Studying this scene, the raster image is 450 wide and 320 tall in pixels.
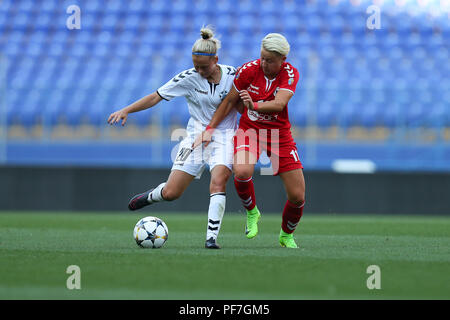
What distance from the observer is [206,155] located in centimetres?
692

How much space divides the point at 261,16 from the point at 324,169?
772cm

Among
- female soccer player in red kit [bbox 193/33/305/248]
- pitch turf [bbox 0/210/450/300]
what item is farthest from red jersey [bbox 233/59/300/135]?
pitch turf [bbox 0/210/450/300]

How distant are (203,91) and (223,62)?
34.5ft

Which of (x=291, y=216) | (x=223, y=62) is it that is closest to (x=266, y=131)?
(x=291, y=216)

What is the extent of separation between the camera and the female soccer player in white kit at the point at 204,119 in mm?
6500

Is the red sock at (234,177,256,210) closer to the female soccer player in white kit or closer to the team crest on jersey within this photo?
the female soccer player in white kit

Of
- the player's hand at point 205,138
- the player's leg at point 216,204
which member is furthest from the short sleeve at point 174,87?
the player's leg at point 216,204

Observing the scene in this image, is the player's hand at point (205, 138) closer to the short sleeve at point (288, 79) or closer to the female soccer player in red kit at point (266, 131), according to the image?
the female soccer player in red kit at point (266, 131)

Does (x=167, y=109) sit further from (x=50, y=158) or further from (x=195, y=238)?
(x=195, y=238)

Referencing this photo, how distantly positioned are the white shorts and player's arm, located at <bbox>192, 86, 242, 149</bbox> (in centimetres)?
9

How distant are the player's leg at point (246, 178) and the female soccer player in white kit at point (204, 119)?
11 cm

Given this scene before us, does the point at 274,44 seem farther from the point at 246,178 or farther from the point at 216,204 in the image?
the point at 216,204
